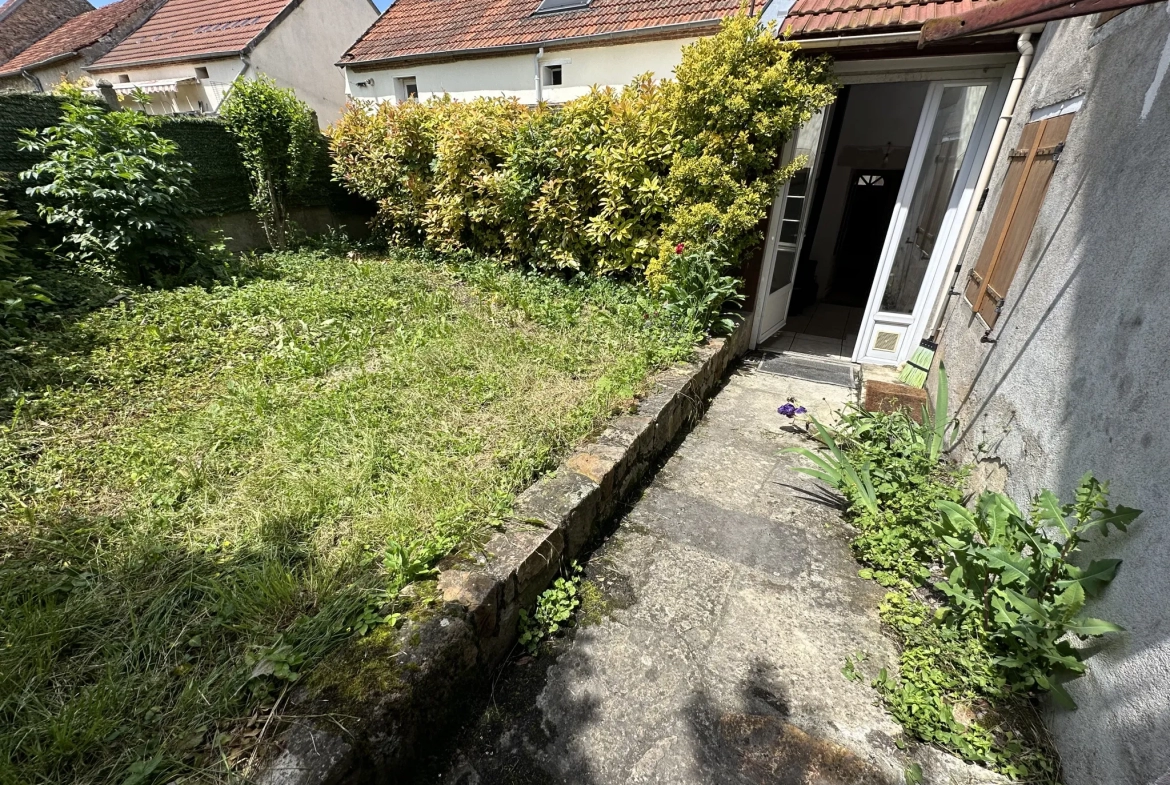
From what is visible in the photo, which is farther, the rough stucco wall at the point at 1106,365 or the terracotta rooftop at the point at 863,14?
the terracotta rooftop at the point at 863,14

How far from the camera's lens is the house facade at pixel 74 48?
44.0 ft

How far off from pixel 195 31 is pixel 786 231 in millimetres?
15774

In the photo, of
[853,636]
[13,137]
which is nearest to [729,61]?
[853,636]

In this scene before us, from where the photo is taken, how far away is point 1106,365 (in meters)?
1.84

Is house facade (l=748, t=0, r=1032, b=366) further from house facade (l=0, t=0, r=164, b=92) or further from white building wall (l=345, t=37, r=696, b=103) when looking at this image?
house facade (l=0, t=0, r=164, b=92)

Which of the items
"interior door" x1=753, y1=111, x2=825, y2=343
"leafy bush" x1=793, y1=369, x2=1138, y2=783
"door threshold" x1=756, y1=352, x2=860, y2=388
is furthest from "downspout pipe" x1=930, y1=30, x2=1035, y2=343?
"leafy bush" x1=793, y1=369, x2=1138, y2=783

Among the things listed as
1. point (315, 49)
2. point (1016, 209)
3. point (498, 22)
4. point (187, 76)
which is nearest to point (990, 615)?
point (1016, 209)

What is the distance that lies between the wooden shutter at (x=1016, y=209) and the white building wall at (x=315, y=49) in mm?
13839

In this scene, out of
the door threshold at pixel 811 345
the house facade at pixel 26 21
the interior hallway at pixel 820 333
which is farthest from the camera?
the house facade at pixel 26 21

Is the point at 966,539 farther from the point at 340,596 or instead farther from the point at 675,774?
the point at 340,596

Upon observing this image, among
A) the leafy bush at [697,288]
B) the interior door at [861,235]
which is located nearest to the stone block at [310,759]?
the leafy bush at [697,288]

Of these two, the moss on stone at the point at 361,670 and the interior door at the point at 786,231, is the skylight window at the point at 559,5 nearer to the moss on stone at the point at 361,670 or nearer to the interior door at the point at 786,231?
the interior door at the point at 786,231

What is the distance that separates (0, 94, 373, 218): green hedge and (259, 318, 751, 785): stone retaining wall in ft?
18.5

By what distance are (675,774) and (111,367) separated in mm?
4228
